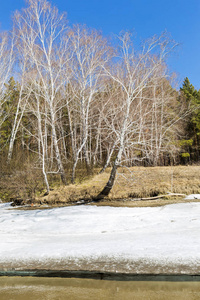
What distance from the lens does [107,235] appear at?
5.66 m

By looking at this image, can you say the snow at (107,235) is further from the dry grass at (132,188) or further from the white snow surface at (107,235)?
the dry grass at (132,188)

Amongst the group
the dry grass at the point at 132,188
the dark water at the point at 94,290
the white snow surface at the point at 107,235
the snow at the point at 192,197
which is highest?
the dry grass at the point at 132,188

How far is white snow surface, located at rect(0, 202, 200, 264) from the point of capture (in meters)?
4.15

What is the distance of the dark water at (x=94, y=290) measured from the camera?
2958 millimetres

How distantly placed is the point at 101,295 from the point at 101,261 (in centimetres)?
89

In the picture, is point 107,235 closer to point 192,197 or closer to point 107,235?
point 107,235

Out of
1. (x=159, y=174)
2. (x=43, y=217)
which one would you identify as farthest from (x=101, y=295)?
(x=159, y=174)

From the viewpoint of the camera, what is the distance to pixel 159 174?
14.1 m

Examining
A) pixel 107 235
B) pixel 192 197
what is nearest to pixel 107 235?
pixel 107 235

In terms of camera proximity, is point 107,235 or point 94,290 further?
point 107,235

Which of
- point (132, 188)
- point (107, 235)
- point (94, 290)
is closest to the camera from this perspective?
point (94, 290)

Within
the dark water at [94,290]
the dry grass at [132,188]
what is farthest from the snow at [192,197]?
the dark water at [94,290]

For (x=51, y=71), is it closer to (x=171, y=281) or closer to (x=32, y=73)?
(x=32, y=73)

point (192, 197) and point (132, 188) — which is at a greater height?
point (132, 188)
